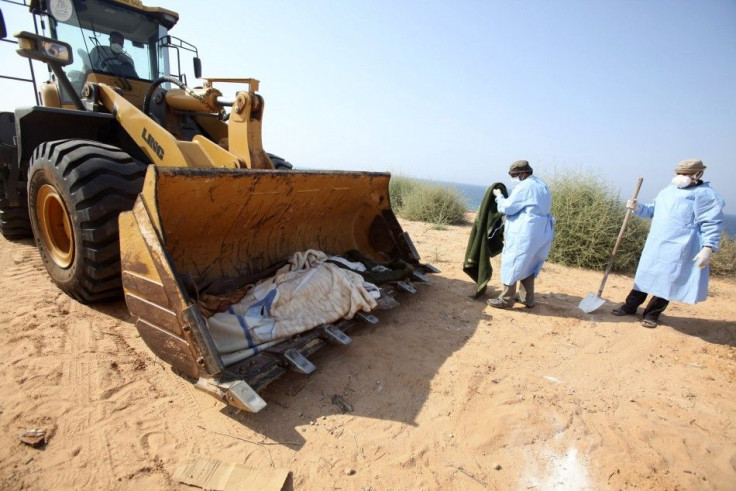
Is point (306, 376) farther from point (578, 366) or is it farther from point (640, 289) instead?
point (640, 289)

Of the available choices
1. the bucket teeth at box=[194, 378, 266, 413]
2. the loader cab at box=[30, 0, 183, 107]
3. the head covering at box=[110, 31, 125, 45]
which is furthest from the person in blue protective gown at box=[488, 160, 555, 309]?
the head covering at box=[110, 31, 125, 45]

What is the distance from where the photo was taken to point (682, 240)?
13.2ft

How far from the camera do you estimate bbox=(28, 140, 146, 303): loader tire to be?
122 inches

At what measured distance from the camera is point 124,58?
200 inches

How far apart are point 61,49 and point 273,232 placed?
2968mm

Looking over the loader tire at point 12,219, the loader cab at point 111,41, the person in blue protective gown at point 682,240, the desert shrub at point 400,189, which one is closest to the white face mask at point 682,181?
the person in blue protective gown at point 682,240

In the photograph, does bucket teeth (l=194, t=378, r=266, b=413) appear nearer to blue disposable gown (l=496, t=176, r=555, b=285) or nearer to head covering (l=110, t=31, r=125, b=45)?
blue disposable gown (l=496, t=176, r=555, b=285)

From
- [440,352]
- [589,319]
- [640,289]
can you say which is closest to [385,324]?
[440,352]

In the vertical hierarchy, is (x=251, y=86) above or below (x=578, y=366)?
above

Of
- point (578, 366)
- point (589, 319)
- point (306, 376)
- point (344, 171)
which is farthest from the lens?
point (589, 319)

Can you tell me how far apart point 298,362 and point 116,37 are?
5.08 m

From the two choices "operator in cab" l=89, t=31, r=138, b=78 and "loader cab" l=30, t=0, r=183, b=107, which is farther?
"operator in cab" l=89, t=31, r=138, b=78

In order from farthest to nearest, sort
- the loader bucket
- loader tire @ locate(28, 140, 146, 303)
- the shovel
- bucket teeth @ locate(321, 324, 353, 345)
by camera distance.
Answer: the shovel, loader tire @ locate(28, 140, 146, 303), bucket teeth @ locate(321, 324, 353, 345), the loader bucket

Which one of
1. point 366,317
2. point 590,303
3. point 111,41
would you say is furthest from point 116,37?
point 590,303
